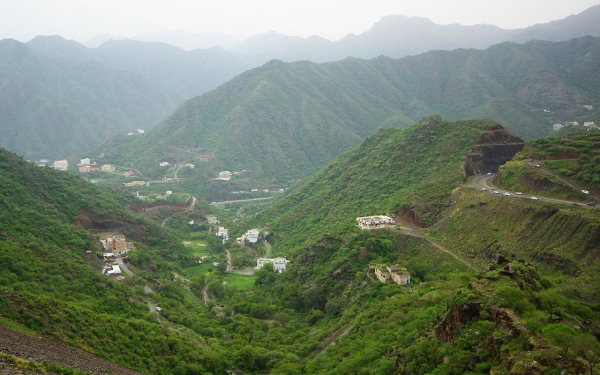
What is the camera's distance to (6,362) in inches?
895

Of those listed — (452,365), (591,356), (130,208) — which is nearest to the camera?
(591,356)

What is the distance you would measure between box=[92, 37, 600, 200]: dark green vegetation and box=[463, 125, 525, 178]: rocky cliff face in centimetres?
6984

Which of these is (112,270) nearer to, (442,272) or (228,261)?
(228,261)

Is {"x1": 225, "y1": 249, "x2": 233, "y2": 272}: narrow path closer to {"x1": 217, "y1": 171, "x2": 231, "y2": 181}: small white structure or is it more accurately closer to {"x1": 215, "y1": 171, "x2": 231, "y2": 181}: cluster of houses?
{"x1": 215, "y1": 171, "x2": 231, "y2": 181}: cluster of houses

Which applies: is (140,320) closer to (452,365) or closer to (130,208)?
(452,365)

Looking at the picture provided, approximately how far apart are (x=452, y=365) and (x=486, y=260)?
18642mm

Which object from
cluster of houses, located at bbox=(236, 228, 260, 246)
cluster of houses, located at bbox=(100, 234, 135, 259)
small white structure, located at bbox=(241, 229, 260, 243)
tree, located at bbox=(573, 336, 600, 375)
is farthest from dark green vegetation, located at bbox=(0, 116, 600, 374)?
small white structure, located at bbox=(241, 229, 260, 243)

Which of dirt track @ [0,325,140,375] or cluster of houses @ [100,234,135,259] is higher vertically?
dirt track @ [0,325,140,375]

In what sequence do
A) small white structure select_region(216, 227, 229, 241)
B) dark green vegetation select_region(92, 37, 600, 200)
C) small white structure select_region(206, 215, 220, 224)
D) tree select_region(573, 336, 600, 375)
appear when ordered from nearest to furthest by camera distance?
tree select_region(573, 336, 600, 375) < small white structure select_region(216, 227, 229, 241) < small white structure select_region(206, 215, 220, 224) < dark green vegetation select_region(92, 37, 600, 200)

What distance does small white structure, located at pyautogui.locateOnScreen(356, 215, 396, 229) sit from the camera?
52.1m

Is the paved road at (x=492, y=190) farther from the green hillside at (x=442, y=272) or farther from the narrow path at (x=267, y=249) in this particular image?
the narrow path at (x=267, y=249)

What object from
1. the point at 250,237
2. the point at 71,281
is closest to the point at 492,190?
the point at 250,237

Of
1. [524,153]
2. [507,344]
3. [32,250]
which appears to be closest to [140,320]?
[32,250]

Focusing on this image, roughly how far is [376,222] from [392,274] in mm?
10035
